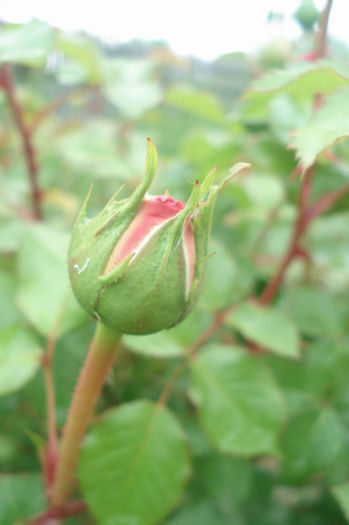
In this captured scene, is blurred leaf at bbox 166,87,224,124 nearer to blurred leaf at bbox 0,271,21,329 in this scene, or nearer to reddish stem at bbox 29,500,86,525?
blurred leaf at bbox 0,271,21,329

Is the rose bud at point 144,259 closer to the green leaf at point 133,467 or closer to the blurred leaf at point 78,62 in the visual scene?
the green leaf at point 133,467

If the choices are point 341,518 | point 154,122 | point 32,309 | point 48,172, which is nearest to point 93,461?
point 32,309

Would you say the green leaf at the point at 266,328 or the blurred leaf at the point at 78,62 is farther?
the blurred leaf at the point at 78,62

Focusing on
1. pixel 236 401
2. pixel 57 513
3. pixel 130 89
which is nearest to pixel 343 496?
pixel 236 401

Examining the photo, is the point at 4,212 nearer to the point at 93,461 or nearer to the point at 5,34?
the point at 5,34

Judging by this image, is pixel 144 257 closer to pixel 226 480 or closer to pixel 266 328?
pixel 266 328

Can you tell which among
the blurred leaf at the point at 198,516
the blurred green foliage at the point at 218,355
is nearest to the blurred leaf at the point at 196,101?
the blurred green foliage at the point at 218,355

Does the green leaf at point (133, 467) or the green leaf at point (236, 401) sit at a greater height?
the green leaf at point (236, 401)
